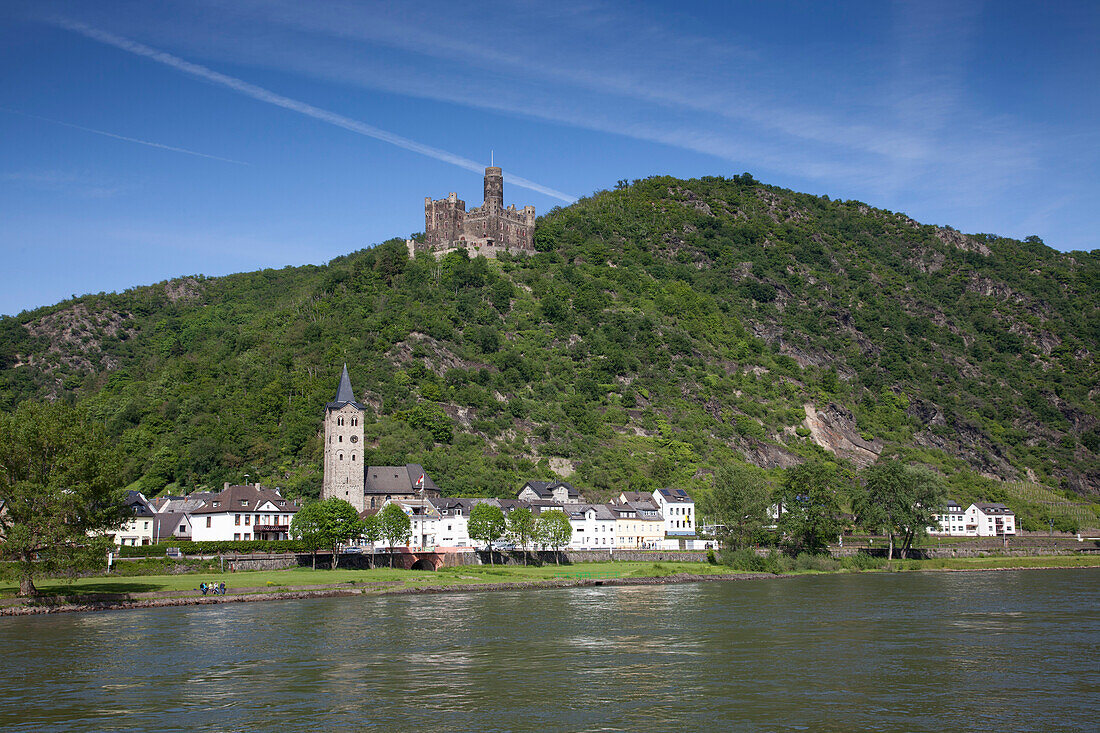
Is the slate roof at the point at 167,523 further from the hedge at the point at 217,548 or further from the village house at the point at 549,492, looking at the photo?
the village house at the point at 549,492

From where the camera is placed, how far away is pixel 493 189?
19625cm

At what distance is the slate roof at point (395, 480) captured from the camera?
119 meters

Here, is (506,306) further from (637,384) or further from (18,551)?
(18,551)

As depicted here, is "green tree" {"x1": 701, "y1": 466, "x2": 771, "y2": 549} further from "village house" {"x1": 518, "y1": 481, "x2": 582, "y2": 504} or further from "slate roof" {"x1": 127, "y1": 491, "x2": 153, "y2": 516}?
"slate roof" {"x1": 127, "y1": 491, "x2": 153, "y2": 516}

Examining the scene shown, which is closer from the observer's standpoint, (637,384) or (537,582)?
(537,582)

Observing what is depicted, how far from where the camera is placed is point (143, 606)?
65875mm

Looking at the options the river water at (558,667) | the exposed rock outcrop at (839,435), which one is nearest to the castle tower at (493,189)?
the exposed rock outcrop at (839,435)

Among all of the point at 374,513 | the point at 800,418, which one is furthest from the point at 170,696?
the point at 800,418

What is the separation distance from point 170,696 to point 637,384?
450ft

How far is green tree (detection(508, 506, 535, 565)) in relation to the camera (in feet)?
341

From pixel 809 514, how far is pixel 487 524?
34727 millimetres

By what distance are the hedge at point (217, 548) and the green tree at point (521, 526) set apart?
70.9 ft

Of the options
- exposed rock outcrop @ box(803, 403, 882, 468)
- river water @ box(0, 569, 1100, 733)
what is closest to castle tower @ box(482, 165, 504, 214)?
exposed rock outcrop @ box(803, 403, 882, 468)

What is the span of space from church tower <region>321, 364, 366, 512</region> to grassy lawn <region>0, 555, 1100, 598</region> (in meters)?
22.6
